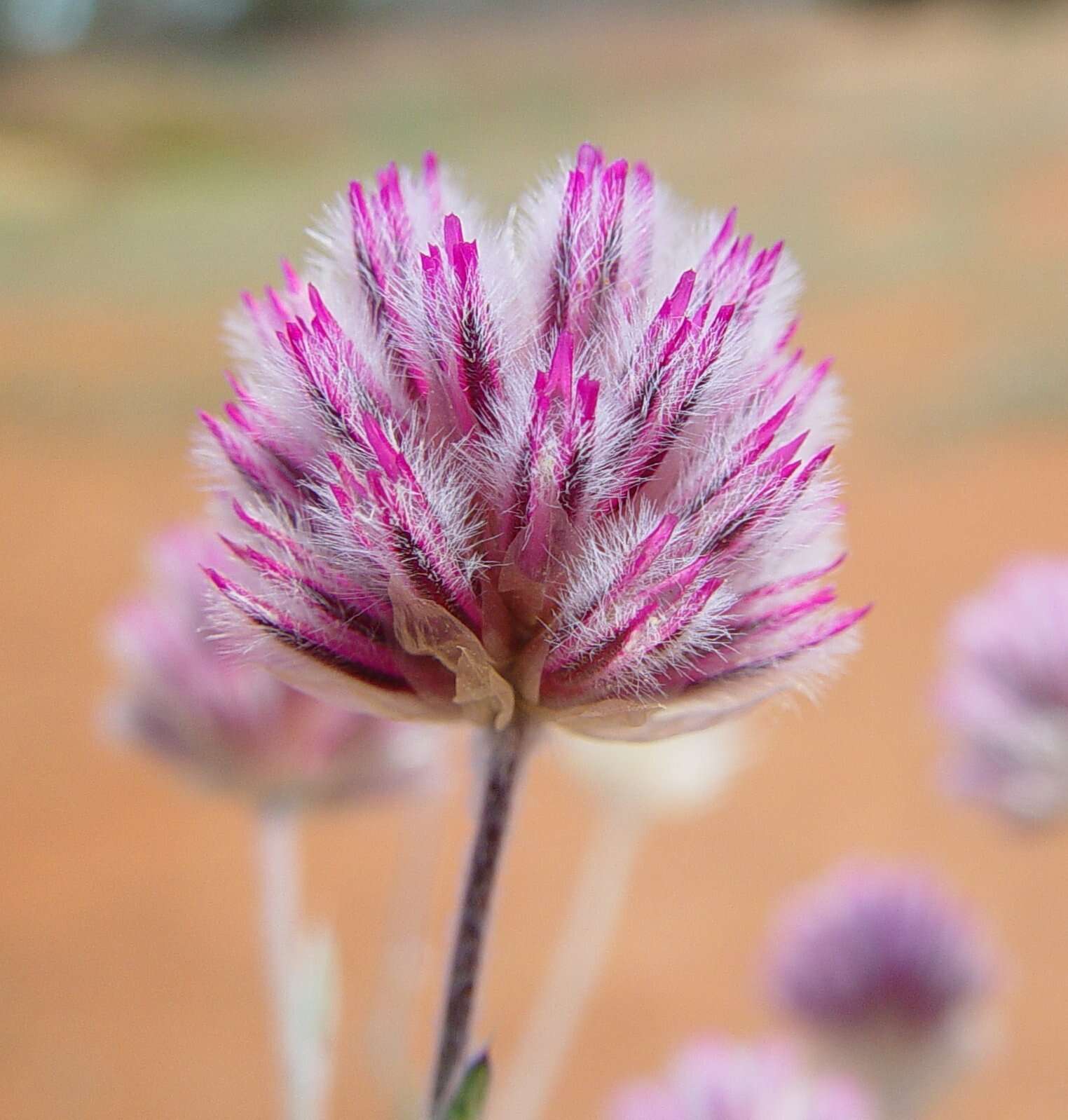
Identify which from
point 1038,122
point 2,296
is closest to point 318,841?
point 2,296

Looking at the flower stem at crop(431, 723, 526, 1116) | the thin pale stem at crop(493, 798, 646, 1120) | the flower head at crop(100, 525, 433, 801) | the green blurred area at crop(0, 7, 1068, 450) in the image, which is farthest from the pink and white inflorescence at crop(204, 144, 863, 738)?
the green blurred area at crop(0, 7, 1068, 450)

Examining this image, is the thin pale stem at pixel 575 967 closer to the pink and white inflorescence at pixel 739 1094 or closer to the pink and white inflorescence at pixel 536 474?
the pink and white inflorescence at pixel 739 1094

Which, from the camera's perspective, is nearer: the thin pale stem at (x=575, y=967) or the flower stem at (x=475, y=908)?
the flower stem at (x=475, y=908)

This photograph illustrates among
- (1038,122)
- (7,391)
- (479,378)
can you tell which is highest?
(1038,122)

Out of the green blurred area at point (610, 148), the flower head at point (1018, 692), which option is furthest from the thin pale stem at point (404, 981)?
the green blurred area at point (610, 148)

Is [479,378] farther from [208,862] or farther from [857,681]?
[857,681]

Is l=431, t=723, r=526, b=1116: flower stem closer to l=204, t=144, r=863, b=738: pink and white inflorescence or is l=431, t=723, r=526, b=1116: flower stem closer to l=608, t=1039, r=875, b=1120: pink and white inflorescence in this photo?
l=204, t=144, r=863, b=738: pink and white inflorescence
